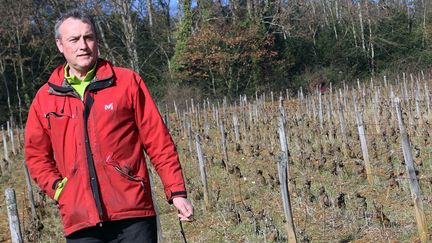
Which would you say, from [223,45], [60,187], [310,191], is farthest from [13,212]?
[223,45]

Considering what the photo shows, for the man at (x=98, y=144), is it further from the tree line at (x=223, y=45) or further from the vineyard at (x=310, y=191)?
the tree line at (x=223, y=45)

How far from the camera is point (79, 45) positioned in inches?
102

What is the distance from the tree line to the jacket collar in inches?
746

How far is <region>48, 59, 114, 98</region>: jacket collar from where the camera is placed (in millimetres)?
2566

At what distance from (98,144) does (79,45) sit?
0.45 meters

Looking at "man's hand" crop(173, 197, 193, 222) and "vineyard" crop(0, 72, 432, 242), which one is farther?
"vineyard" crop(0, 72, 432, 242)

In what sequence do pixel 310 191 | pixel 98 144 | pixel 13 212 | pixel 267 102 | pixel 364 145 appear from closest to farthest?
pixel 98 144 < pixel 13 212 < pixel 310 191 < pixel 364 145 < pixel 267 102

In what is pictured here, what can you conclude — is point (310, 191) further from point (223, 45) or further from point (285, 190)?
point (223, 45)

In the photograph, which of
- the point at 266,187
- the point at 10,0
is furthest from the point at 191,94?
the point at 266,187

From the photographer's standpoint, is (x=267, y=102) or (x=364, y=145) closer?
(x=364, y=145)

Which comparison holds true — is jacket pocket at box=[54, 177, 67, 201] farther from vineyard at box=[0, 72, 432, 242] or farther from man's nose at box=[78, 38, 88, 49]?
vineyard at box=[0, 72, 432, 242]

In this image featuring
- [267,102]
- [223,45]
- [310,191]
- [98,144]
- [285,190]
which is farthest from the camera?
[223,45]

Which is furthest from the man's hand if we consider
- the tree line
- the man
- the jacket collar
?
the tree line

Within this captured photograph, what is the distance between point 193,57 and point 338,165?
63.4ft
